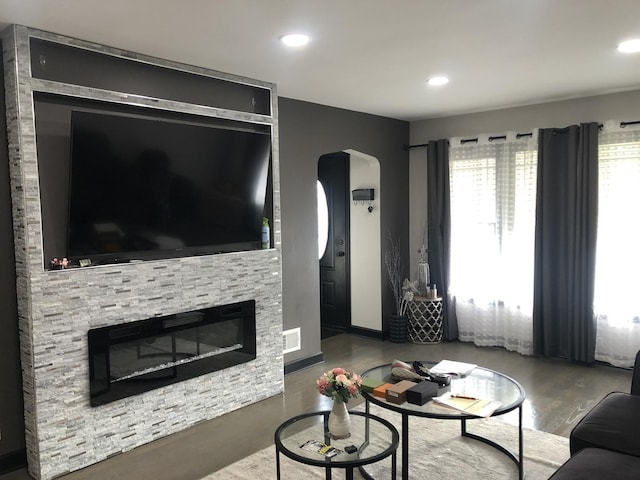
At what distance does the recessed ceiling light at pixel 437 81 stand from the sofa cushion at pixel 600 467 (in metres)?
2.79

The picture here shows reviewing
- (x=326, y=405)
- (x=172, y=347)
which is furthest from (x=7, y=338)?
(x=326, y=405)

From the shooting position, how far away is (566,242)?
4906 mm

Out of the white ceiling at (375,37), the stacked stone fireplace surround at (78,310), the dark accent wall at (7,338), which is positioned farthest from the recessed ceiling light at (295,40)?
the dark accent wall at (7,338)

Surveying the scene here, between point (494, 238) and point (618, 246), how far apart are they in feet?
3.73

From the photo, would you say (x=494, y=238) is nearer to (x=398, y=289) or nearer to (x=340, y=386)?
(x=398, y=289)

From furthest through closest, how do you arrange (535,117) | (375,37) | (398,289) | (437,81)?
(398,289) < (535,117) < (437,81) < (375,37)

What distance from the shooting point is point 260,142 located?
4.05 meters

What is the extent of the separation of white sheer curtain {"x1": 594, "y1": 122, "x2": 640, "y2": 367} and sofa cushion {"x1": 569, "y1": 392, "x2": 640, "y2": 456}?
2.11m

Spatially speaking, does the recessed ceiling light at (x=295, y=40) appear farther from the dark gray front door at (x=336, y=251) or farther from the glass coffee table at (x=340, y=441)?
the dark gray front door at (x=336, y=251)

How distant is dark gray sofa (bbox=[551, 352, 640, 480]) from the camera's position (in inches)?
86.4

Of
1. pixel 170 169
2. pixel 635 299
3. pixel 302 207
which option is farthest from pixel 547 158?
pixel 170 169

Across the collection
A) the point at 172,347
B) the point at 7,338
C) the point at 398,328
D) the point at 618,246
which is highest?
the point at 618,246

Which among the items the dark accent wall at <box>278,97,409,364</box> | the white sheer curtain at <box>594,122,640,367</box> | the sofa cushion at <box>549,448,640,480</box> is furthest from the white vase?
the white sheer curtain at <box>594,122,640,367</box>

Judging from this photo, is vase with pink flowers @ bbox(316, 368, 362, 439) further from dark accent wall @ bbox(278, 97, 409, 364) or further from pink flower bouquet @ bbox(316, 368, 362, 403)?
dark accent wall @ bbox(278, 97, 409, 364)
